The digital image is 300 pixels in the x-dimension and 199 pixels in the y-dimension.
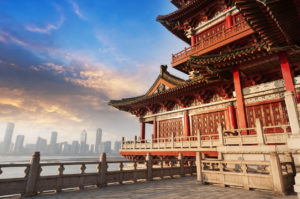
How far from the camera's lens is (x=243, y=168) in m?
6.38

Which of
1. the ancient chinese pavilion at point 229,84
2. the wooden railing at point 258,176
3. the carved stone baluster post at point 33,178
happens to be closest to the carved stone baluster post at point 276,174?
the wooden railing at point 258,176

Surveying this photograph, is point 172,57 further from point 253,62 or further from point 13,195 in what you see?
point 13,195

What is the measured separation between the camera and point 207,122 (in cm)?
1402

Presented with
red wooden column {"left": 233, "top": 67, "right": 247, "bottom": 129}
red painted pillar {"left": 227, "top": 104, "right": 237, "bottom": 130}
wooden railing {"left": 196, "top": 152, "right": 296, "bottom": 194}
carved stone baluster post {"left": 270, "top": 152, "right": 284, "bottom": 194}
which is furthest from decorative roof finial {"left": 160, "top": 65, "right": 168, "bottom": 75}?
carved stone baluster post {"left": 270, "top": 152, "right": 284, "bottom": 194}

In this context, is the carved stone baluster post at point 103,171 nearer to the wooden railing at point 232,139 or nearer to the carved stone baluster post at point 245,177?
the carved stone baluster post at point 245,177

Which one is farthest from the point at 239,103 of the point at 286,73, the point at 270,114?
the point at 286,73

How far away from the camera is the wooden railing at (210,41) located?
12552 mm

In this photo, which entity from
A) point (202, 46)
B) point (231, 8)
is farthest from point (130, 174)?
point (231, 8)

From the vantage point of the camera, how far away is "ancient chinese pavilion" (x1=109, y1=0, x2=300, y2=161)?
293 inches

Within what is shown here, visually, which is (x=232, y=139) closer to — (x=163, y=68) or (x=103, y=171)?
(x=103, y=171)

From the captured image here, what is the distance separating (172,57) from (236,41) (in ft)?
18.3

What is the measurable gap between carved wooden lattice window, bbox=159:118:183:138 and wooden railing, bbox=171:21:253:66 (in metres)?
5.31

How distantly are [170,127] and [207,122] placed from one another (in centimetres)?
380

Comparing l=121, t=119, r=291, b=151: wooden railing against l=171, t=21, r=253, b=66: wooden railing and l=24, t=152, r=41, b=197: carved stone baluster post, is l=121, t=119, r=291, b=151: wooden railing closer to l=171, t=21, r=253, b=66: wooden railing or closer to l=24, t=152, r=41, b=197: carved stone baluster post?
l=171, t=21, r=253, b=66: wooden railing
